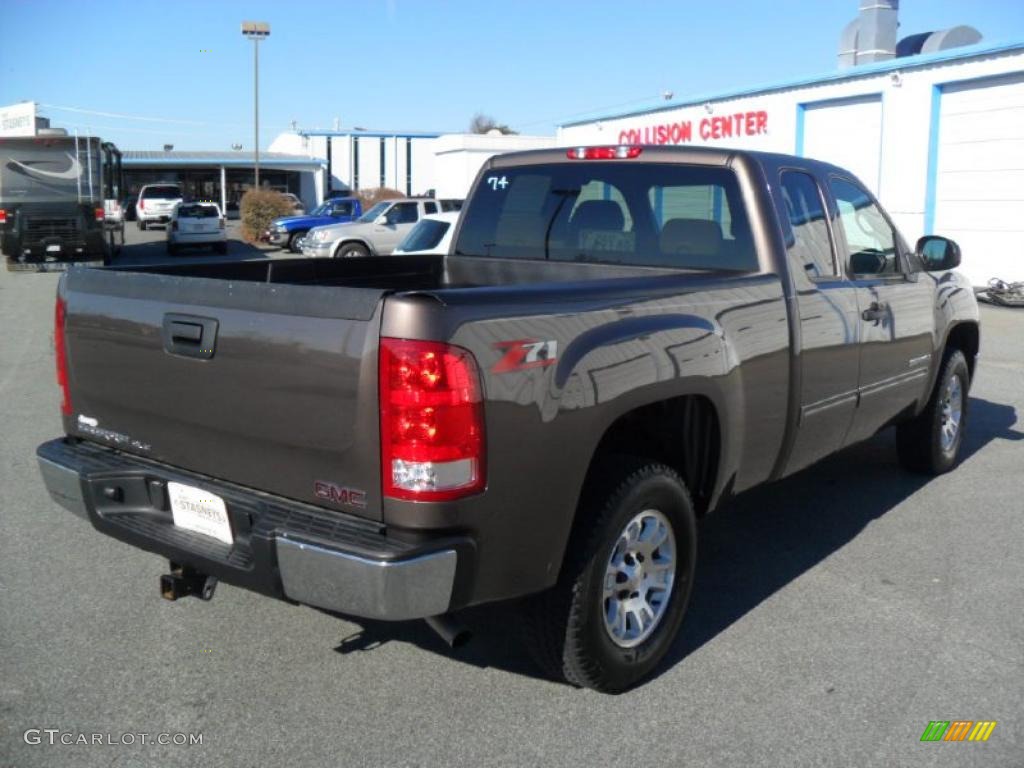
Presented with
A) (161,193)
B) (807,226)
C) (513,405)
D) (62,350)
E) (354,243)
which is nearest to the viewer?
(513,405)

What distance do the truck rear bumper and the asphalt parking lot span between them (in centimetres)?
55

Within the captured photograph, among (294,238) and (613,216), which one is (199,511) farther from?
(294,238)

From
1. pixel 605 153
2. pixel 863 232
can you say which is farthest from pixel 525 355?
pixel 863 232

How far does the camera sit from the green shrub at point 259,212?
39.4m

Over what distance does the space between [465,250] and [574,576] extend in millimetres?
2580

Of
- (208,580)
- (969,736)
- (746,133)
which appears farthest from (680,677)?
(746,133)

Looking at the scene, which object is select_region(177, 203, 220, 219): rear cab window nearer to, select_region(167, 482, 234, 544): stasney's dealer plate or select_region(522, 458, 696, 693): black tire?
select_region(167, 482, 234, 544): stasney's dealer plate

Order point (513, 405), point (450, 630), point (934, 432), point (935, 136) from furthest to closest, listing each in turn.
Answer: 1. point (935, 136)
2. point (934, 432)
3. point (450, 630)
4. point (513, 405)

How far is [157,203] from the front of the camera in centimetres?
4428

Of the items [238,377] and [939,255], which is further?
[939,255]

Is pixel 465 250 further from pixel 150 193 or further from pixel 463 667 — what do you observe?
pixel 150 193

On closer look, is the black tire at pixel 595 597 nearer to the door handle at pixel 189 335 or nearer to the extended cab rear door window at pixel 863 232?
the door handle at pixel 189 335

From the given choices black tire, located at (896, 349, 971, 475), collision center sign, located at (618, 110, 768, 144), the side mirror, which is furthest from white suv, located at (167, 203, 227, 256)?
the side mirror

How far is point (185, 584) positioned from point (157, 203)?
44.1 meters
